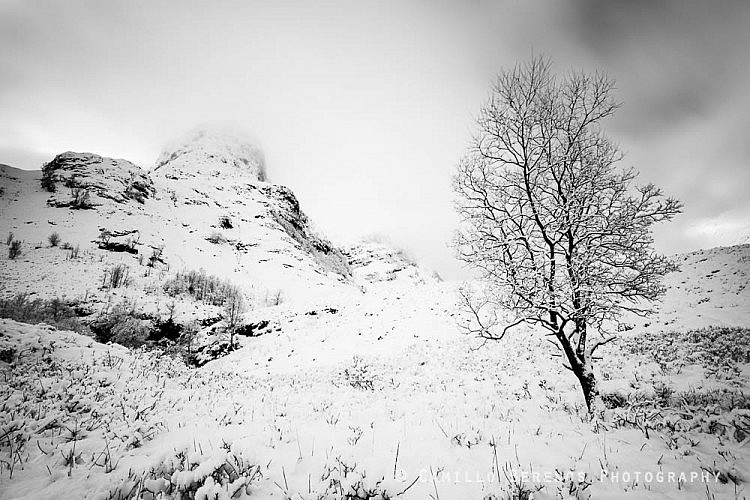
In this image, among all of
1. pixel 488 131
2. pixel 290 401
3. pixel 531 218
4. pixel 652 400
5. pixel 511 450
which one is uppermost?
pixel 488 131

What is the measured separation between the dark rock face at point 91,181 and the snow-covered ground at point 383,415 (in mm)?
19707

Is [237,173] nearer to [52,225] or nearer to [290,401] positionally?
[52,225]

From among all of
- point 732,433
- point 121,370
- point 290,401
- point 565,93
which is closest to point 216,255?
point 121,370

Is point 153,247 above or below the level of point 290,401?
above

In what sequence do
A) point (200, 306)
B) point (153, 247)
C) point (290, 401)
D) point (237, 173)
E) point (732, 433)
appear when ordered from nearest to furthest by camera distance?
point (732, 433), point (290, 401), point (200, 306), point (153, 247), point (237, 173)

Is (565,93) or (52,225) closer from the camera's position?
(565,93)

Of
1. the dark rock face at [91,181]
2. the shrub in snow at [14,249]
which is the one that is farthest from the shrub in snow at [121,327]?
the dark rock face at [91,181]

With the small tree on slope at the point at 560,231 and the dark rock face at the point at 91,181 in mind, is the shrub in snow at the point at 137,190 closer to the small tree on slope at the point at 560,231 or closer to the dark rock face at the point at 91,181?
the dark rock face at the point at 91,181

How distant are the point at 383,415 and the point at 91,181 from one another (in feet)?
165

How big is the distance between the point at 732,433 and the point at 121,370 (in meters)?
13.4

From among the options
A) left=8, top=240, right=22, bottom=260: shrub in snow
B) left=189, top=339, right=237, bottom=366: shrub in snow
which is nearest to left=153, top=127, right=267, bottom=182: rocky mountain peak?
left=8, top=240, right=22, bottom=260: shrub in snow

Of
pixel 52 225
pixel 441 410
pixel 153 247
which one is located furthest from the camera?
pixel 153 247

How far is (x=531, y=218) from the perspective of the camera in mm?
6625

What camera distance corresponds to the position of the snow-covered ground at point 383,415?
3518mm
